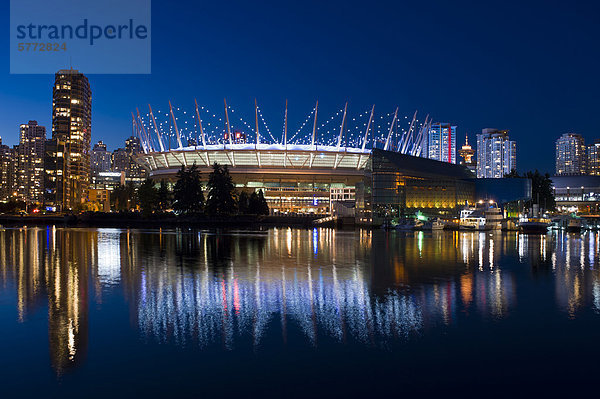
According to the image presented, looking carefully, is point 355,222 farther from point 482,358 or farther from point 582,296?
point 482,358

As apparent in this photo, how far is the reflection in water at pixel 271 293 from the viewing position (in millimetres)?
12969

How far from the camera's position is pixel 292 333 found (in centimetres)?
1283

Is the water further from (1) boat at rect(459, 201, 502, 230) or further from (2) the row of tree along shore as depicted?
(2) the row of tree along shore

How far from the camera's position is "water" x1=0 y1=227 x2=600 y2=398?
9.68m

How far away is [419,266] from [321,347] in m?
16.4

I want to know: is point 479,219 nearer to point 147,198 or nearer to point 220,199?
point 220,199

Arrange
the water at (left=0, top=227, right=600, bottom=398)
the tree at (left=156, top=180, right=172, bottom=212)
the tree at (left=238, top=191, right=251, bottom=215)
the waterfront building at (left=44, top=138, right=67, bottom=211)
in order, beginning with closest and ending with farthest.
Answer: the water at (left=0, top=227, right=600, bottom=398) → the tree at (left=238, top=191, right=251, bottom=215) → the tree at (left=156, top=180, right=172, bottom=212) → the waterfront building at (left=44, top=138, right=67, bottom=211)

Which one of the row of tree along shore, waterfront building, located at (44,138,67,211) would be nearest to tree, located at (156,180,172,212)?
the row of tree along shore

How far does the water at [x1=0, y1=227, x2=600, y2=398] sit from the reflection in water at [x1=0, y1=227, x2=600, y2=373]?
78 mm

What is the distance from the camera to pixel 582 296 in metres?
18.8

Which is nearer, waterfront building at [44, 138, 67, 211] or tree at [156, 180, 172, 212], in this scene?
tree at [156, 180, 172, 212]

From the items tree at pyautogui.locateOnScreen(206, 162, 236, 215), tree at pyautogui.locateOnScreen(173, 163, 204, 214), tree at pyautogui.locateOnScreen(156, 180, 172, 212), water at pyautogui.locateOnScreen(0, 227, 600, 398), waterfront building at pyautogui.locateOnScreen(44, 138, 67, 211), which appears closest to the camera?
water at pyautogui.locateOnScreen(0, 227, 600, 398)

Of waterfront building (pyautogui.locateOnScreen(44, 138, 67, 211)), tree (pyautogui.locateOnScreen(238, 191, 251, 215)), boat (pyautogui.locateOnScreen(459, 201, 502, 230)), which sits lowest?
boat (pyautogui.locateOnScreen(459, 201, 502, 230))

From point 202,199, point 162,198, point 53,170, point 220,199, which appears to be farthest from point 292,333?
point 53,170
